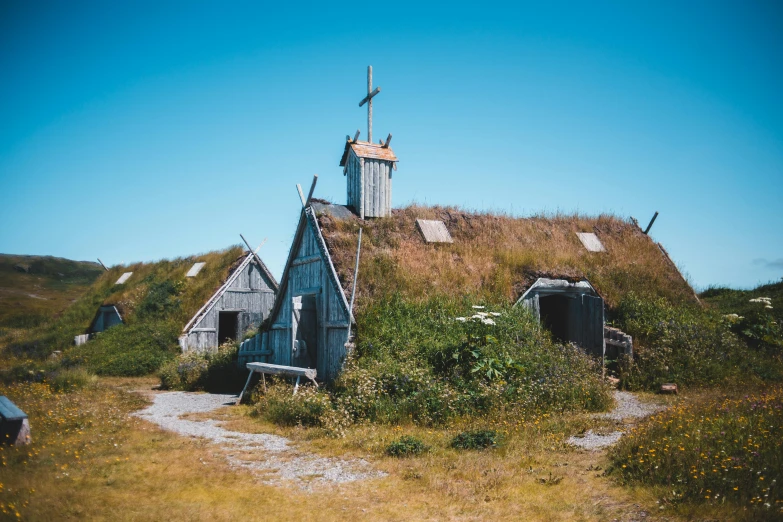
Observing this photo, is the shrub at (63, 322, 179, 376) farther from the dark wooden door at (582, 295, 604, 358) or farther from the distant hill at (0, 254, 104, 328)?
the dark wooden door at (582, 295, 604, 358)

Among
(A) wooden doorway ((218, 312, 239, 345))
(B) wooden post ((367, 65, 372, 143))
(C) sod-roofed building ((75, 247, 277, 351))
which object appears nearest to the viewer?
(B) wooden post ((367, 65, 372, 143))

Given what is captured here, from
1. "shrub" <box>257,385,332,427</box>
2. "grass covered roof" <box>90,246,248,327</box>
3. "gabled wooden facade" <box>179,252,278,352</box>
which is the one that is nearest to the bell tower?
"shrub" <box>257,385,332,427</box>

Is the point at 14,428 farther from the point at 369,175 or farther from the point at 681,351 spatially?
the point at 681,351

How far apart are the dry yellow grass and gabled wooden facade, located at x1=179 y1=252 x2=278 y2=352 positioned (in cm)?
1429

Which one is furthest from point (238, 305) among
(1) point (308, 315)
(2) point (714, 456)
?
(2) point (714, 456)

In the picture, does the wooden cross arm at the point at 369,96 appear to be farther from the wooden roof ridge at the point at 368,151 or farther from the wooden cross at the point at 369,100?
the wooden roof ridge at the point at 368,151

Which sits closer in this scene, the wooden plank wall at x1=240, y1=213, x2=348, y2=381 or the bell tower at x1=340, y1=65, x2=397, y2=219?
the wooden plank wall at x1=240, y1=213, x2=348, y2=381

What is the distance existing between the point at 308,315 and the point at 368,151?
5941 millimetres

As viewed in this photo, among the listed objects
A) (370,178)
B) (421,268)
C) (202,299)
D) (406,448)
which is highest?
(370,178)

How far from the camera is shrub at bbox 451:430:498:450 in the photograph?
30.0ft

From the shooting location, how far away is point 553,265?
57.8ft

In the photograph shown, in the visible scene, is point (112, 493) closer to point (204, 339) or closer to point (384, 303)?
point (384, 303)

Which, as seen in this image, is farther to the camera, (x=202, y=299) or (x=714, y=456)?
(x=202, y=299)

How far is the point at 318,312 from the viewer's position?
54.5ft
